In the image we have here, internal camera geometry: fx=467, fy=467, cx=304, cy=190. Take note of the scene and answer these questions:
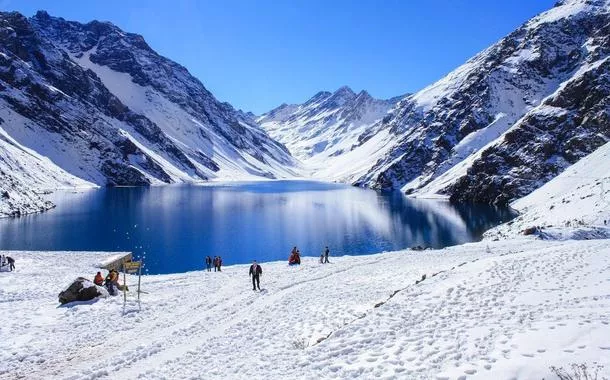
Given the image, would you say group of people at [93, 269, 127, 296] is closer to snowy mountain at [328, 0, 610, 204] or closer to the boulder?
the boulder

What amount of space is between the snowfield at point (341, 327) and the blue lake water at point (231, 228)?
29357 millimetres

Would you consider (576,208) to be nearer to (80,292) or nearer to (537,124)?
(80,292)

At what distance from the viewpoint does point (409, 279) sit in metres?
29.8

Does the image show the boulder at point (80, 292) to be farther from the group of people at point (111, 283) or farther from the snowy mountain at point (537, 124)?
the snowy mountain at point (537, 124)

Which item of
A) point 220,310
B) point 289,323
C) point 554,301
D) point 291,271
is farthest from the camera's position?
point 291,271

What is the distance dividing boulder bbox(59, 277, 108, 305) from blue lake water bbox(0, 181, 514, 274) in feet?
85.1

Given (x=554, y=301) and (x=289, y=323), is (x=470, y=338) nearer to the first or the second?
(x=554, y=301)

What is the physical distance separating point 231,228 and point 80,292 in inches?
2477

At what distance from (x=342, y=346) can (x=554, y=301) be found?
8.99 meters

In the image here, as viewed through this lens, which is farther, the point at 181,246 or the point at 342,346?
the point at 181,246

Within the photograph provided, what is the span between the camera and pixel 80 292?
94.1 ft

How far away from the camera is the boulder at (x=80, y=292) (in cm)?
2848

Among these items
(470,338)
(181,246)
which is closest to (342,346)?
(470,338)

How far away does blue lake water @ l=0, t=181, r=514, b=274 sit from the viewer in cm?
6900
